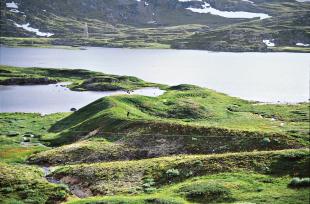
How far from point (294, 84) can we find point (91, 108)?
96.4 metres

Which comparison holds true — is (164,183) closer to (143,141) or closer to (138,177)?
(138,177)

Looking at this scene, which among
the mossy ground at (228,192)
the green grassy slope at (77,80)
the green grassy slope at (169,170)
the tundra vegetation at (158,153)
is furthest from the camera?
the green grassy slope at (77,80)

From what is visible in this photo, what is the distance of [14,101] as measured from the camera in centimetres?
13538

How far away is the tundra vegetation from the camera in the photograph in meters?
43.7

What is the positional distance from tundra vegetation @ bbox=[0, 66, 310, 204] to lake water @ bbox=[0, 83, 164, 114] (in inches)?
485

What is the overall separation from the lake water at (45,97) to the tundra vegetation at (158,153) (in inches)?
485

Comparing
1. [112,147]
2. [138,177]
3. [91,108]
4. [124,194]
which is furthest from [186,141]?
[91,108]

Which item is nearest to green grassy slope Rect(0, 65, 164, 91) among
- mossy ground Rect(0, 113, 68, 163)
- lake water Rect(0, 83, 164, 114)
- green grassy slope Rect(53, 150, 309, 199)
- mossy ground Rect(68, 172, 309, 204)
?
lake water Rect(0, 83, 164, 114)

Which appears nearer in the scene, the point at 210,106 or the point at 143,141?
the point at 143,141

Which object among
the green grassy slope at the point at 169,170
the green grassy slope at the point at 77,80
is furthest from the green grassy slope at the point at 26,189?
the green grassy slope at the point at 77,80

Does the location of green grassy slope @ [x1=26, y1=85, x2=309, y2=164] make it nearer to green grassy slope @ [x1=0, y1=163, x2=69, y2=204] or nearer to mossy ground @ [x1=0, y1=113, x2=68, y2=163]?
mossy ground @ [x1=0, y1=113, x2=68, y2=163]

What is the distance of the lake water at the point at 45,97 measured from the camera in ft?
415

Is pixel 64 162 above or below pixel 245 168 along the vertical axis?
below

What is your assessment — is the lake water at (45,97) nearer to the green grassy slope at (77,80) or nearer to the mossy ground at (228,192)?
the green grassy slope at (77,80)
